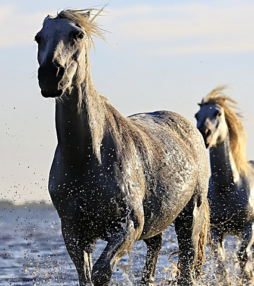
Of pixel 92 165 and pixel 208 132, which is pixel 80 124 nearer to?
pixel 92 165

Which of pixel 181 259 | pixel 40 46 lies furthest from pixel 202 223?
pixel 40 46

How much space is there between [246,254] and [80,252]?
4.17 meters

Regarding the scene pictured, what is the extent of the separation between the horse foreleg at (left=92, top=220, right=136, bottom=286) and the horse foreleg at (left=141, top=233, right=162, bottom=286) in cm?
183

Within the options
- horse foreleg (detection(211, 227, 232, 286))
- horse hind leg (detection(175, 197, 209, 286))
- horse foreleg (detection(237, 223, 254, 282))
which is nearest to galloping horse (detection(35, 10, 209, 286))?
horse hind leg (detection(175, 197, 209, 286))

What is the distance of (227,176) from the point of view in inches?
400

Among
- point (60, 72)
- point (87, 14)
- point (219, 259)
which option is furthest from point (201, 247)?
point (60, 72)

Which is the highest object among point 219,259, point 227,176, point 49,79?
point 49,79

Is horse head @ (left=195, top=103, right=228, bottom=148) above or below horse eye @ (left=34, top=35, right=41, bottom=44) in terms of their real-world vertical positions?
below

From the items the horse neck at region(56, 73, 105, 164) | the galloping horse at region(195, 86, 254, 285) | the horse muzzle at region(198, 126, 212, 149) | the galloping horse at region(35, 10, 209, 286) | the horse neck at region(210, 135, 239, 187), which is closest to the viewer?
the galloping horse at region(35, 10, 209, 286)

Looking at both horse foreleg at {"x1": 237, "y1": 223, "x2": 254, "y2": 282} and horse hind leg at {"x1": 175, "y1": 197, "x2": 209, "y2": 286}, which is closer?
horse hind leg at {"x1": 175, "y1": 197, "x2": 209, "y2": 286}

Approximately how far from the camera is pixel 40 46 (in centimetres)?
525

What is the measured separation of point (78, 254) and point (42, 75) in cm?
153

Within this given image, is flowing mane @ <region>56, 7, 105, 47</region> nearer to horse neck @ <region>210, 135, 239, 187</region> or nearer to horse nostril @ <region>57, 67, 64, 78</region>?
horse nostril @ <region>57, 67, 64, 78</region>

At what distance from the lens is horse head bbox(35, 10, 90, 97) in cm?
498
